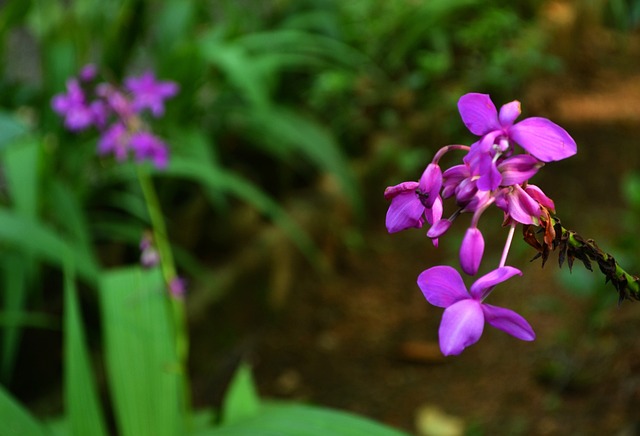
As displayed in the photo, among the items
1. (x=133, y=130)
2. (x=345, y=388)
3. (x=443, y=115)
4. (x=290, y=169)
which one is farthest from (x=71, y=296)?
(x=443, y=115)

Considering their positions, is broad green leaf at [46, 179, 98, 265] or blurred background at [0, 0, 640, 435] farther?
blurred background at [0, 0, 640, 435]

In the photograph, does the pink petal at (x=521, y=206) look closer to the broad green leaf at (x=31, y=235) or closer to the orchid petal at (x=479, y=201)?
the orchid petal at (x=479, y=201)

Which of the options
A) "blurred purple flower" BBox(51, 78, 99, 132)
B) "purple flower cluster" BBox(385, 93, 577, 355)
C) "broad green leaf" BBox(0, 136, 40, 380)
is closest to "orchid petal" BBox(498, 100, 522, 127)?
"purple flower cluster" BBox(385, 93, 577, 355)

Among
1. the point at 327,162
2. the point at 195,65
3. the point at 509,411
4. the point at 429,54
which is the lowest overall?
the point at 509,411

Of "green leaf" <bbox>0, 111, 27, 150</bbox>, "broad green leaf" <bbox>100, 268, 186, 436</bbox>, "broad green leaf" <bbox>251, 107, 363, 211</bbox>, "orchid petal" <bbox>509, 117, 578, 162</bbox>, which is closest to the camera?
"orchid petal" <bbox>509, 117, 578, 162</bbox>

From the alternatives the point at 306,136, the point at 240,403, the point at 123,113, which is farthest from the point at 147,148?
the point at 306,136

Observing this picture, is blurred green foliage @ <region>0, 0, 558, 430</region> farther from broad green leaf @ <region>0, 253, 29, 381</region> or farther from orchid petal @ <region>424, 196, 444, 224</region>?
orchid petal @ <region>424, 196, 444, 224</region>

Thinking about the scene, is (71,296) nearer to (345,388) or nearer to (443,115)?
(345,388)
